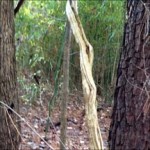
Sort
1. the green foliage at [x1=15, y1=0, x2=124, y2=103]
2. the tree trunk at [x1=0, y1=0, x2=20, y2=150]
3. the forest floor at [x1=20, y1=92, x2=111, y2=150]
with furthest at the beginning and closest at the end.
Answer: the green foliage at [x1=15, y1=0, x2=124, y2=103], the forest floor at [x1=20, y1=92, x2=111, y2=150], the tree trunk at [x1=0, y1=0, x2=20, y2=150]

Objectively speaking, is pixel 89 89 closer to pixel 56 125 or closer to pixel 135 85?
pixel 135 85

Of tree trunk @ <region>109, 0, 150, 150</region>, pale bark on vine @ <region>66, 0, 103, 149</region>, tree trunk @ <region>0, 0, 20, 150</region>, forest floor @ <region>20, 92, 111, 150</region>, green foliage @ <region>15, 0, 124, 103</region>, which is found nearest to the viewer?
pale bark on vine @ <region>66, 0, 103, 149</region>

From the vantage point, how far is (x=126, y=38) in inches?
50.8

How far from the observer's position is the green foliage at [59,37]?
5070mm

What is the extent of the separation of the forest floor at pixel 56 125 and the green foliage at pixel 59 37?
34cm

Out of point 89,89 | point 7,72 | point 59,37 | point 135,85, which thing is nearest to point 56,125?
point 59,37

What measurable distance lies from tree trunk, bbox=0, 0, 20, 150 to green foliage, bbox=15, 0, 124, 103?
193cm

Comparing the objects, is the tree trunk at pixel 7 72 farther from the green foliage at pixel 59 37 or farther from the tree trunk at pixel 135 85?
the green foliage at pixel 59 37

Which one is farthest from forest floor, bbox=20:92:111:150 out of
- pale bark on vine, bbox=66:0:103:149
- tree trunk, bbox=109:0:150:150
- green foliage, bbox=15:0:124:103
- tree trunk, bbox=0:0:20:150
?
pale bark on vine, bbox=66:0:103:149

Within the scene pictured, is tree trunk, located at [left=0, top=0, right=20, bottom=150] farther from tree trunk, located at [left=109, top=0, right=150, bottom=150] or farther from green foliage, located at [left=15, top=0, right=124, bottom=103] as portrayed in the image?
green foliage, located at [left=15, top=0, right=124, bottom=103]

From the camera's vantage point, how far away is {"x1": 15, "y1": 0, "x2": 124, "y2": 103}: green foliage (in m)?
5.07

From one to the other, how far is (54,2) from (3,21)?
2339 mm

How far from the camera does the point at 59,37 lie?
5.61 metres

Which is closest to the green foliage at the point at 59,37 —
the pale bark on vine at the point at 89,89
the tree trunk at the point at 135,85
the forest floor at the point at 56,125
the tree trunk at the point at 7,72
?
the forest floor at the point at 56,125
